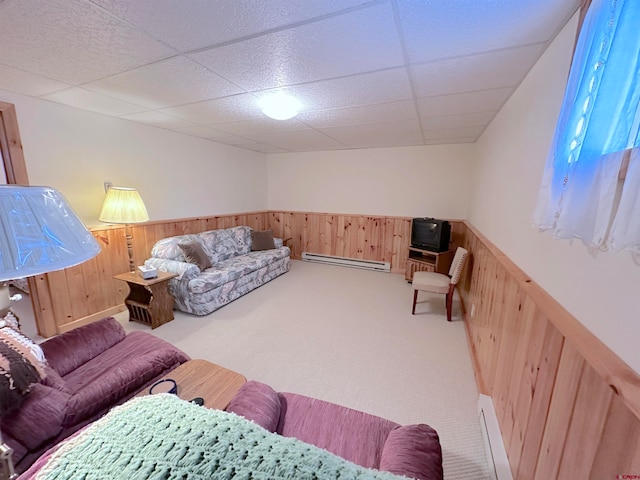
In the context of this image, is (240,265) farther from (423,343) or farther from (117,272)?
(423,343)

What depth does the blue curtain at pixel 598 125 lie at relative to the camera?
618mm

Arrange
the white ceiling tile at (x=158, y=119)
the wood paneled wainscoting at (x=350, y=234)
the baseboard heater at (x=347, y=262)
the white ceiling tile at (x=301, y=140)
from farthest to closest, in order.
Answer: the baseboard heater at (x=347, y=262)
the wood paneled wainscoting at (x=350, y=234)
the white ceiling tile at (x=301, y=140)
the white ceiling tile at (x=158, y=119)

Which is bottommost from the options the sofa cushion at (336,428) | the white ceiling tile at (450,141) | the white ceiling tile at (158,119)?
the sofa cushion at (336,428)

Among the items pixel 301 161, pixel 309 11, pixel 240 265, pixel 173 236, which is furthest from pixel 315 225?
pixel 309 11

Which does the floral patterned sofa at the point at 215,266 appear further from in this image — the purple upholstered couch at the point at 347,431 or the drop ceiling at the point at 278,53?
the purple upholstered couch at the point at 347,431

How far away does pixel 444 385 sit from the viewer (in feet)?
6.44

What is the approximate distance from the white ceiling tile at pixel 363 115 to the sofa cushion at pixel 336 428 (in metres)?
2.36

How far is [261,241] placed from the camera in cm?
453

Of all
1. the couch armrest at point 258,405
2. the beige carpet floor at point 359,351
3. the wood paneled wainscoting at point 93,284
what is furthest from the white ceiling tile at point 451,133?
the wood paneled wainscoting at point 93,284

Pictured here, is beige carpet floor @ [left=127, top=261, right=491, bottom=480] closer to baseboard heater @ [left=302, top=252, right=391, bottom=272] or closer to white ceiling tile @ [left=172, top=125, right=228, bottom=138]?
baseboard heater @ [left=302, top=252, right=391, bottom=272]

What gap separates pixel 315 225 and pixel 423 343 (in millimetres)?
3275

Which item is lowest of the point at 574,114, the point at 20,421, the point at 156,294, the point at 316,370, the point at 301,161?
the point at 316,370

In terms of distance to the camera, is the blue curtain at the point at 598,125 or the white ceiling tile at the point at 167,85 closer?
the blue curtain at the point at 598,125

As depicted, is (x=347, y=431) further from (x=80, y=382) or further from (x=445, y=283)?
(x=445, y=283)
